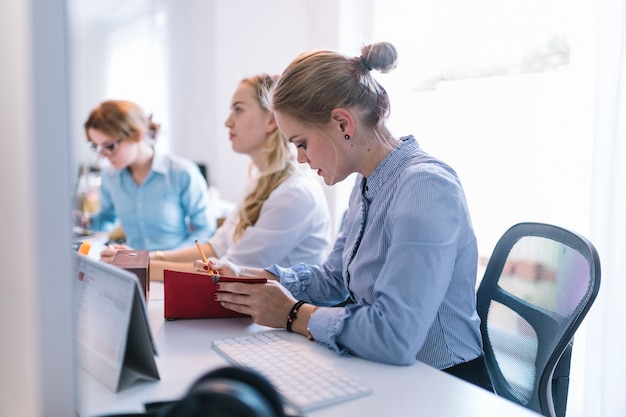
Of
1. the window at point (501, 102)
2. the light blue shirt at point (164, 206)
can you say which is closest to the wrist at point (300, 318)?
the window at point (501, 102)

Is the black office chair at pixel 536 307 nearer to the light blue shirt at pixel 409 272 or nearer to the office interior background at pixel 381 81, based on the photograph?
the light blue shirt at pixel 409 272

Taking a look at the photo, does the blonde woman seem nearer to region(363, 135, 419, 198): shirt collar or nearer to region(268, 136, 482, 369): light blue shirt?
region(268, 136, 482, 369): light blue shirt

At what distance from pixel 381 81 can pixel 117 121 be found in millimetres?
1436

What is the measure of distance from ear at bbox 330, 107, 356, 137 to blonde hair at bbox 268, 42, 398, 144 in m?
0.01

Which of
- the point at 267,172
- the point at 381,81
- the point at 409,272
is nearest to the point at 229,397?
the point at 409,272

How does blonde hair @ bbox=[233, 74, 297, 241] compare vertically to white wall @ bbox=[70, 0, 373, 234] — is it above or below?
Result: below

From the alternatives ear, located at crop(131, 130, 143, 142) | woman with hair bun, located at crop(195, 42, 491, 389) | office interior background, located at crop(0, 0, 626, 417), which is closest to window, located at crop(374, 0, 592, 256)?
office interior background, located at crop(0, 0, 626, 417)

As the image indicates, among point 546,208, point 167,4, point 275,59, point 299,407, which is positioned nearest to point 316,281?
point 299,407

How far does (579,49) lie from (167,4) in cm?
316

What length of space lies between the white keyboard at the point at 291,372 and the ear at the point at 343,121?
0.47 metres

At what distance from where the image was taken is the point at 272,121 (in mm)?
2051

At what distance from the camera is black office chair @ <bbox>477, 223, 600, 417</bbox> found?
1.20 meters

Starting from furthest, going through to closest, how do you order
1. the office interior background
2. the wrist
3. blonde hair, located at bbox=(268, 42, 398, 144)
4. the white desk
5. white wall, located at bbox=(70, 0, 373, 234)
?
white wall, located at bbox=(70, 0, 373, 234) → blonde hair, located at bbox=(268, 42, 398, 144) → the wrist → the white desk → the office interior background

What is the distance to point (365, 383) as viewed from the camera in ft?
3.07
